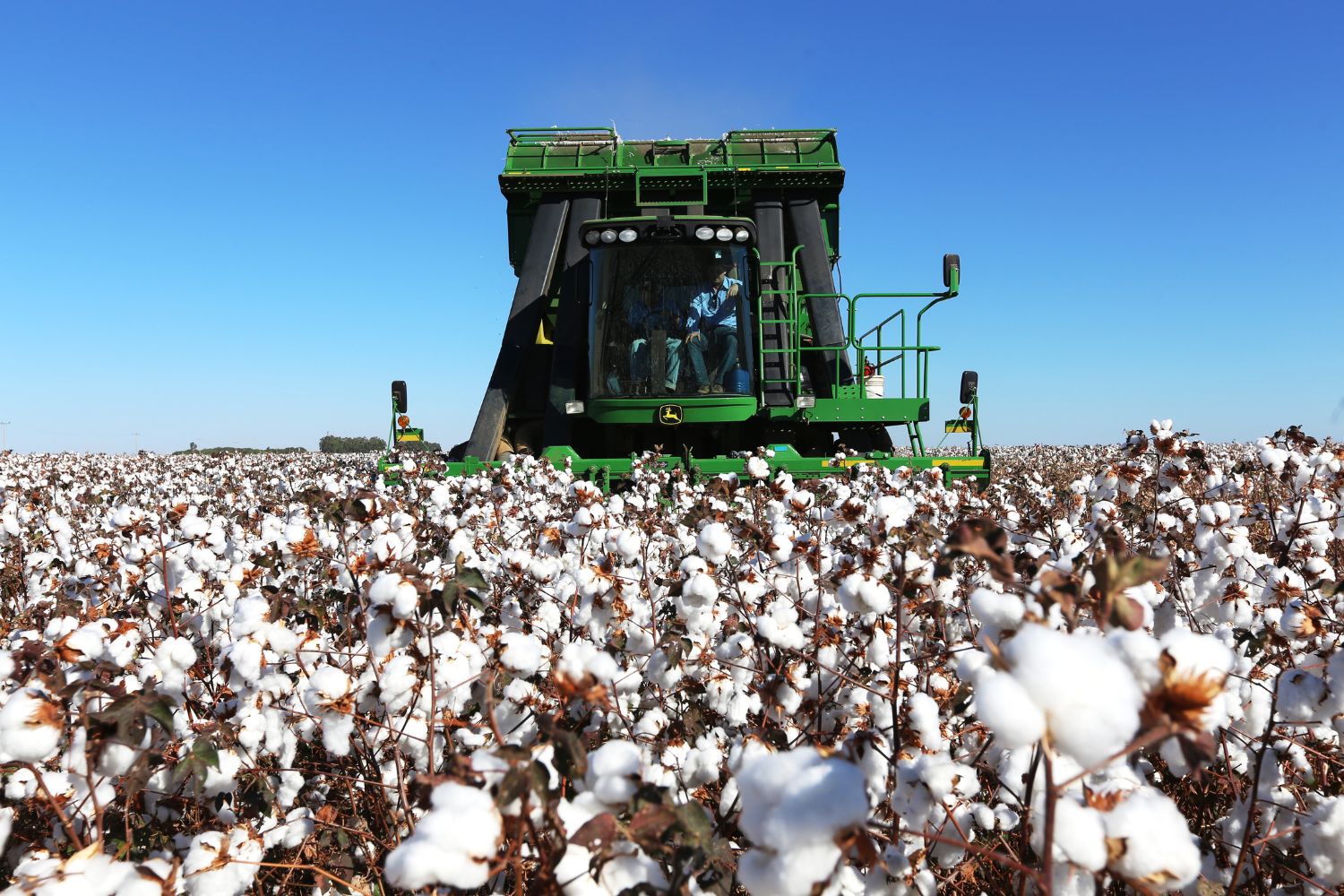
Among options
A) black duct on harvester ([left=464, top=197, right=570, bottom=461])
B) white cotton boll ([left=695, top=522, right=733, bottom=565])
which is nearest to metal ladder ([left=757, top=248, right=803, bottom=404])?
black duct on harvester ([left=464, top=197, right=570, bottom=461])

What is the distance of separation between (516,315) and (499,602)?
8035 mm

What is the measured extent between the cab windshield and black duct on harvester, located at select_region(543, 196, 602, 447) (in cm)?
76

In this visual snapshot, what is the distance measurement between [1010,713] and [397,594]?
128cm

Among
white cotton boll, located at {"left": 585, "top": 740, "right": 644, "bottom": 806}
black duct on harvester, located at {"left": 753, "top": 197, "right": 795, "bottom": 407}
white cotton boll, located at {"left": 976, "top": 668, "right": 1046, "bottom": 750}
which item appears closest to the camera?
white cotton boll, located at {"left": 976, "top": 668, "right": 1046, "bottom": 750}

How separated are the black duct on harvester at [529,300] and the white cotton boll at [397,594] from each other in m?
9.28

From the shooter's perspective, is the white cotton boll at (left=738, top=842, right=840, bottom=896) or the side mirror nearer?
the white cotton boll at (left=738, top=842, right=840, bottom=896)

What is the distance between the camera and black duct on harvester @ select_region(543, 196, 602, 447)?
33.9ft

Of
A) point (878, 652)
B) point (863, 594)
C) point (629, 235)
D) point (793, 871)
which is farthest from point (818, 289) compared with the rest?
point (793, 871)

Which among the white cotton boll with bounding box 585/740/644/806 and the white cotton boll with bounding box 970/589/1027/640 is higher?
the white cotton boll with bounding box 970/589/1027/640

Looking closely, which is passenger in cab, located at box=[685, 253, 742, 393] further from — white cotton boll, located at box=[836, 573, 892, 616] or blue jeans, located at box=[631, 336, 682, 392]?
white cotton boll, located at box=[836, 573, 892, 616]

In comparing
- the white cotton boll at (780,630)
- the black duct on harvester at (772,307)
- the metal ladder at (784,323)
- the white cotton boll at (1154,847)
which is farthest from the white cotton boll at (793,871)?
the black duct on harvester at (772,307)

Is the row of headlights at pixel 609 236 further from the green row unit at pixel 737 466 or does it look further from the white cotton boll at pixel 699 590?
the white cotton boll at pixel 699 590

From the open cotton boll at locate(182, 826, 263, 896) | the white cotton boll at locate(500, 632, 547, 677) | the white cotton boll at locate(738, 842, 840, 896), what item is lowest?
the open cotton boll at locate(182, 826, 263, 896)

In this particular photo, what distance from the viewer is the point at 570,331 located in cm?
1065
